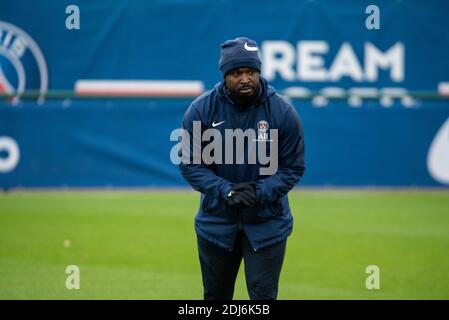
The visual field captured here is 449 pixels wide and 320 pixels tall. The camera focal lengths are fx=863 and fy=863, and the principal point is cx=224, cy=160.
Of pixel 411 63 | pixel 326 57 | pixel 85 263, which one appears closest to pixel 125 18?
pixel 326 57

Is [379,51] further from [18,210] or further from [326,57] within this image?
[18,210]

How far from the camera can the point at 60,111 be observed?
14.8m

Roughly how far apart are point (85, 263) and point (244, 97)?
4.68 metres

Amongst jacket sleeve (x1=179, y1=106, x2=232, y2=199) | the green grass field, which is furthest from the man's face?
the green grass field

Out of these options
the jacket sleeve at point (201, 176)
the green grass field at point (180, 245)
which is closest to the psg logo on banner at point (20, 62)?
→ the green grass field at point (180, 245)

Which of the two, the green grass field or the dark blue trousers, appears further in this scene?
the green grass field

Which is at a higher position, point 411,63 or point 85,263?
point 411,63

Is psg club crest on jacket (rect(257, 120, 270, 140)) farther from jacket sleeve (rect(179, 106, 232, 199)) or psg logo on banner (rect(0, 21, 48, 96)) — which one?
psg logo on banner (rect(0, 21, 48, 96))

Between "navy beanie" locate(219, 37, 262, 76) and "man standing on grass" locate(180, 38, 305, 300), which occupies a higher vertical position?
"navy beanie" locate(219, 37, 262, 76)

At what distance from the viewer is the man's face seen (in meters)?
5.78

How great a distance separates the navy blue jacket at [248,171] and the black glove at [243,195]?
8 centimetres

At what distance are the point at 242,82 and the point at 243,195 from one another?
758 millimetres

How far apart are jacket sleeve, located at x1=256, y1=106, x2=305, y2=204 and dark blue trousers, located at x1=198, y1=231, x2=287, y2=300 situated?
1.31 ft

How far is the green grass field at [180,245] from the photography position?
8.77 metres
